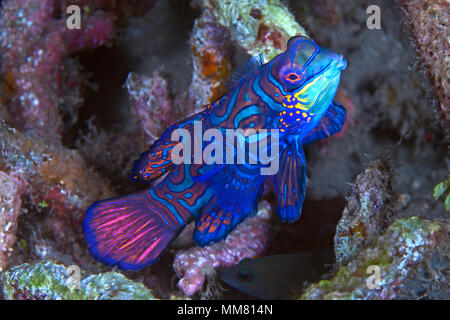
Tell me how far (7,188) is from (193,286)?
177 cm

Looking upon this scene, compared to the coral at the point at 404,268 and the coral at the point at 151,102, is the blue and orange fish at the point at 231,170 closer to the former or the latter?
the coral at the point at 404,268

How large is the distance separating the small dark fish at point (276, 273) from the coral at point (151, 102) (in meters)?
1.95

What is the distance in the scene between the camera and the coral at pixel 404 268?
2.17 metres

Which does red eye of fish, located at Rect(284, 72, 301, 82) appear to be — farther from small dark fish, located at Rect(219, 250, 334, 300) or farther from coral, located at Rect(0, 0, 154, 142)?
coral, located at Rect(0, 0, 154, 142)

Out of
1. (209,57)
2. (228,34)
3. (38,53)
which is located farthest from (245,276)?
(38,53)

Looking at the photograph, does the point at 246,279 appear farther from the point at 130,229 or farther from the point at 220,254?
the point at 130,229

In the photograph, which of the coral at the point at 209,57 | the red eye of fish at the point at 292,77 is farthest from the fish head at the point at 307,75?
the coral at the point at 209,57

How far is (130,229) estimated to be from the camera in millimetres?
3400

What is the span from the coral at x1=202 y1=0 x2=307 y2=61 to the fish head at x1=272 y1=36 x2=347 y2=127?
3.16ft

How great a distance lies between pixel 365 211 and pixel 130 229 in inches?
76.3

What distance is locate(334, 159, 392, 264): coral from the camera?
2.56 meters

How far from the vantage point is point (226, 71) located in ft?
13.4
